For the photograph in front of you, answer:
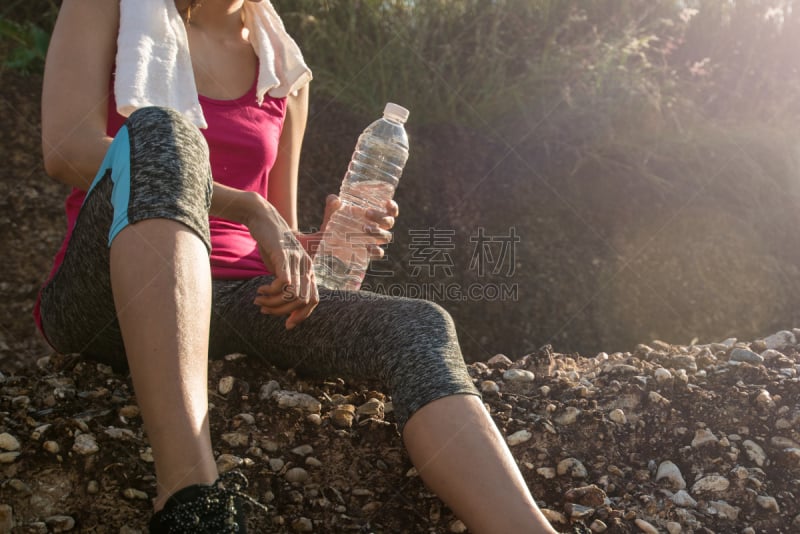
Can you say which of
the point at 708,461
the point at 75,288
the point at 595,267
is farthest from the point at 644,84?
the point at 75,288

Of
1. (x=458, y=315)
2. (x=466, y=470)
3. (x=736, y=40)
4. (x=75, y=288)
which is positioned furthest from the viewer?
(x=736, y=40)

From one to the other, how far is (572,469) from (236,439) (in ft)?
2.86

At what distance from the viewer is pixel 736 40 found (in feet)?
18.9

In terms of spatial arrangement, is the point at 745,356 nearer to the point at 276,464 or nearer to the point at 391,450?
the point at 391,450

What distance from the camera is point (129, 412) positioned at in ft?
7.02

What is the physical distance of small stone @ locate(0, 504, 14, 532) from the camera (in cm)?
179

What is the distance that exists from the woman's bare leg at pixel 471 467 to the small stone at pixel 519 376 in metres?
0.83

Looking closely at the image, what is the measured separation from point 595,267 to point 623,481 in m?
2.85

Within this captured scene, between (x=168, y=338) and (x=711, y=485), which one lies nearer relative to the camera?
(x=168, y=338)

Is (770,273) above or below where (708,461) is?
below

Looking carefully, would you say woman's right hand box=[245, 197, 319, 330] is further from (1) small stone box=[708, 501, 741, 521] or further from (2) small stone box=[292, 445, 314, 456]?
(1) small stone box=[708, 501, 741, 521]

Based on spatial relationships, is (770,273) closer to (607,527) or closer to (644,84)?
(644,84)

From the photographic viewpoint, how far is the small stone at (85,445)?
1.96 metres

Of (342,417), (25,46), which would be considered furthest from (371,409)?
(25,46)
